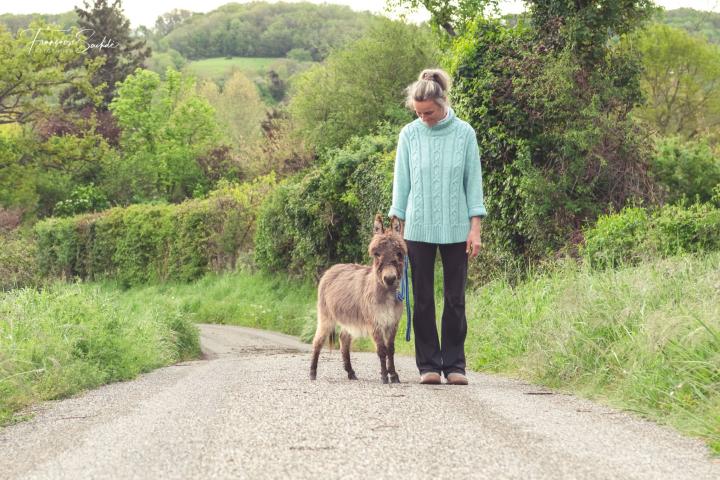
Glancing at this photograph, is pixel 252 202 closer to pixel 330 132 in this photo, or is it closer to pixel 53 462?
pixel 330 132

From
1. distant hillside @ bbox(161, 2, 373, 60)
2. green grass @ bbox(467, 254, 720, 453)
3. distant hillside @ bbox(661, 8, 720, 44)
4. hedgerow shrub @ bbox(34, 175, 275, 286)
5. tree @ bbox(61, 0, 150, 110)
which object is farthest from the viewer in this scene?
distant hillside @ bbox(161, 2, 373, 60)

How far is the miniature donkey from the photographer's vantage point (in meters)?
7.98

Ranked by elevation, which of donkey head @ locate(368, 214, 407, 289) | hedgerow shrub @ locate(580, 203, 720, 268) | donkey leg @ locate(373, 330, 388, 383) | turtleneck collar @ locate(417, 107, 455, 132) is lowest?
donkey leg @ locate(373, 330, 388, 383)

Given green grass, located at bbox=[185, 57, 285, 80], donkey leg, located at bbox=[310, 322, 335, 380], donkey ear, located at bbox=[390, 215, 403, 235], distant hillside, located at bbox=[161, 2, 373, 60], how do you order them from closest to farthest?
donkey ear, located at bbox=[390, 215, 403, 235], donkey leg, located at bbox=[310, 322, 335, 380], green grass, located at bbox=[185, 57, 285, 80], distant hillside, located at bbox=[161, 2, 373, 60]

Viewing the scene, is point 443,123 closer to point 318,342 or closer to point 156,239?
point 318,342

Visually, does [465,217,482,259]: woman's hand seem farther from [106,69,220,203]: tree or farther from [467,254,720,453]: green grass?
[106,69,220,203]: tree

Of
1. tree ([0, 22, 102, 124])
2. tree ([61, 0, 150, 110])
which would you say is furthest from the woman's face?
tree ([61, 0, 150, 110])

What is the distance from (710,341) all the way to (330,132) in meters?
33.4

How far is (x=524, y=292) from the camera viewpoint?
38.2 feet

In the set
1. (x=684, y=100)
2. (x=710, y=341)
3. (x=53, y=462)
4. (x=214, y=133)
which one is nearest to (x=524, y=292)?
(x=710, y=341)

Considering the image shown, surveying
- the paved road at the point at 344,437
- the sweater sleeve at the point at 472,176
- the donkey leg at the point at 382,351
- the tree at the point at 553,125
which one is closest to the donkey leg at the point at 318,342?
the paved road at the point at 344,437

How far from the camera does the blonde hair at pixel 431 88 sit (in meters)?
8.13

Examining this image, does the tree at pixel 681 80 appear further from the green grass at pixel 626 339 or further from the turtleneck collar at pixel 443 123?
the turtleneck collar at pixel 443 123

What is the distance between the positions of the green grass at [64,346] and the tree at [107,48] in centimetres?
5585
